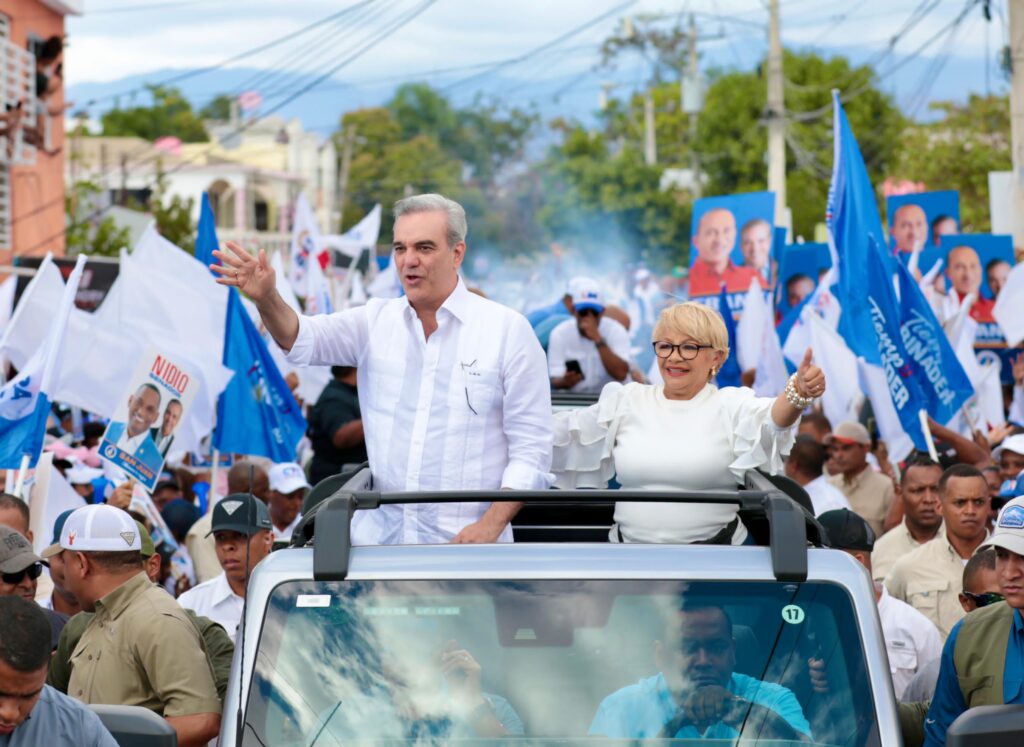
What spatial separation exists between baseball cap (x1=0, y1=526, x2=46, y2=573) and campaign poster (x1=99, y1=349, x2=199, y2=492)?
Result: 3469mm

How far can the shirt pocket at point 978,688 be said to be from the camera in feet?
17.5

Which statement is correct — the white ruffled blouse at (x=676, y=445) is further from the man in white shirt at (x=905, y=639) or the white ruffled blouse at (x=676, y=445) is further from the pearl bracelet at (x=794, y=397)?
the man in white shirt at (x=905, y=639)

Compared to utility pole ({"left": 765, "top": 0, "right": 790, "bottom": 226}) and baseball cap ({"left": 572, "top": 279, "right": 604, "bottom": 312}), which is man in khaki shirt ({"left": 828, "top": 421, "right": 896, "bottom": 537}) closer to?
baseball cap ({"left": 572, "top": 279, "right": 604, "bottom": 312})

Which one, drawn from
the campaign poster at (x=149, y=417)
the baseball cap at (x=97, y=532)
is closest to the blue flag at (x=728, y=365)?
the campaign poster at (x=149, y=417)

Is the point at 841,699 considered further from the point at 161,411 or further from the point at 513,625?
the point at 161,411

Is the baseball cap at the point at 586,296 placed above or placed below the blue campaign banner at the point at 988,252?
below

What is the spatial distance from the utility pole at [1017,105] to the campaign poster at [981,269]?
307 centimetres

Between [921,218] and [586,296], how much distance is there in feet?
22.1

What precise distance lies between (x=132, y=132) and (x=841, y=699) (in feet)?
380

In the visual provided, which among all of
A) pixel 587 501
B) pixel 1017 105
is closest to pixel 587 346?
pixel 587 501

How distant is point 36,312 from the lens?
10.9 meters

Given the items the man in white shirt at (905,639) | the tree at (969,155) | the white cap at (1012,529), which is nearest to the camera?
the white cap at (1012,529)

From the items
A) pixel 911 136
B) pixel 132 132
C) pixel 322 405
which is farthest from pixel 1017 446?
pixel 132 132

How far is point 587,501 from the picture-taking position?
171 inches
